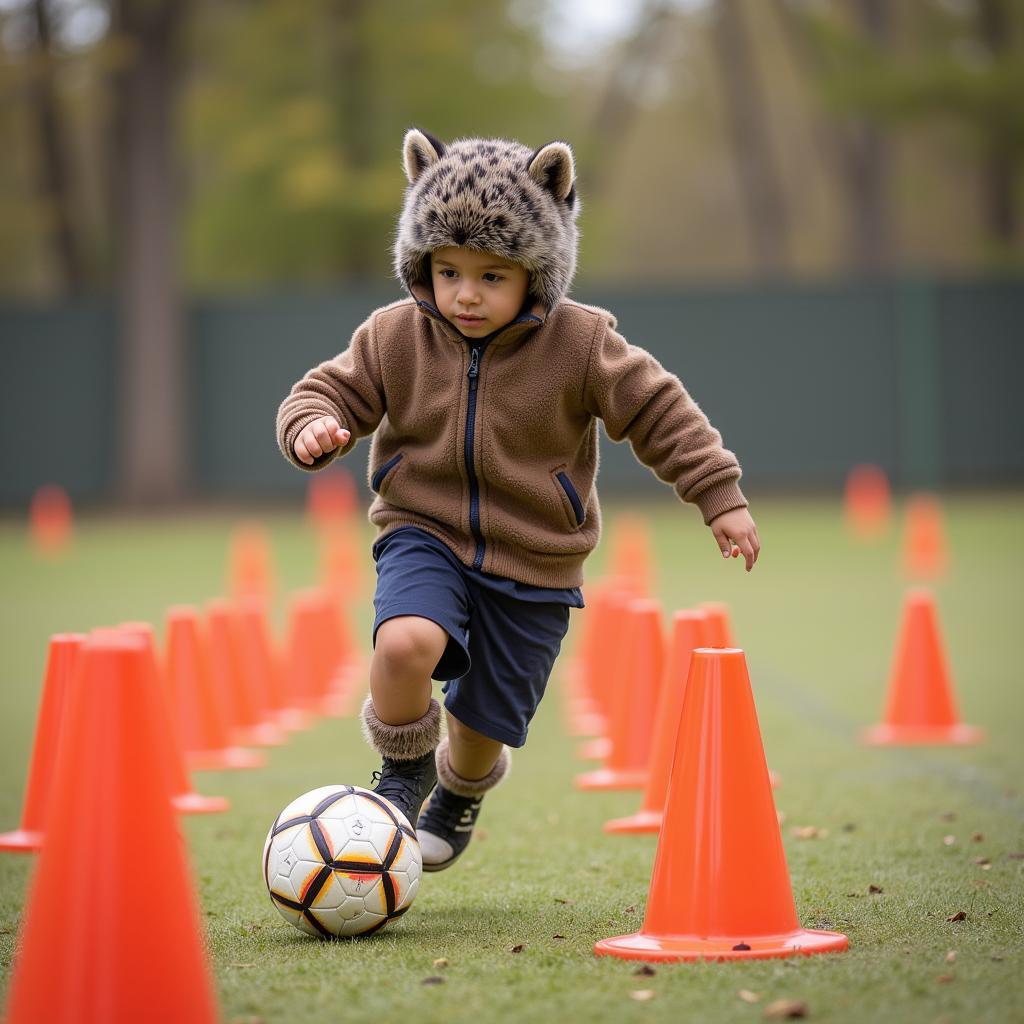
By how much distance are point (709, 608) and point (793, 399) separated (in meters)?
19.2

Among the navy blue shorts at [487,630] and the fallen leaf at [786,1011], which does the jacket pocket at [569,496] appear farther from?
the fallen leaf at [786,1011]

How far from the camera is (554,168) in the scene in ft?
16.2

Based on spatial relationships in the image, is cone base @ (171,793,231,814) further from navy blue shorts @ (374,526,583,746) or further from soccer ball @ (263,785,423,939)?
soccer ball @ (263,785,423,939)

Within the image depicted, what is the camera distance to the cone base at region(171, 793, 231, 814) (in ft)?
21.2

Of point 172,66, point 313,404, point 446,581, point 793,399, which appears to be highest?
point 172,66

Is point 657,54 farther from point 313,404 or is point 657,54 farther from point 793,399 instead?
point 313,404

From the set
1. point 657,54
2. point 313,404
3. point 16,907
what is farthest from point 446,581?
point 657,54

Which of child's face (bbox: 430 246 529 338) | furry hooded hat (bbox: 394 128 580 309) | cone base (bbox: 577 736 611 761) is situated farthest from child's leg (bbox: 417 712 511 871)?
cone base (bbox: 577 736 611 761)

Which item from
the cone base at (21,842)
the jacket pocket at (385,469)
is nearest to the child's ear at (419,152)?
the jacket pocket at (385,469)

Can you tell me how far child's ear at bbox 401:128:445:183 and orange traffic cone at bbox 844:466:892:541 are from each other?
14.9 metres

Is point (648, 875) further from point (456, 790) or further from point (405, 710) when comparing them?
point (405, 710)

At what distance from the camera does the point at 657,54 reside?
119 feet

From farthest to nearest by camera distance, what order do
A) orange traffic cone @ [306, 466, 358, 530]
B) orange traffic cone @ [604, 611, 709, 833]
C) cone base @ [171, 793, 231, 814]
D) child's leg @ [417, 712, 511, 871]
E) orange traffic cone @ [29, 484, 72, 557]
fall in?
orange traffic cone @ [306, 466, 358, 530]
orange traffic cone @ [29, 484, 72, 557]
cone base @ [171, 793, 231, 814]
orange traffic cone @ [604, 611, 709, 833]
child's leg @ [417, 712, 511, 871]

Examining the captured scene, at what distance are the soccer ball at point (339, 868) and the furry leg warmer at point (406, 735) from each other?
270 mm
